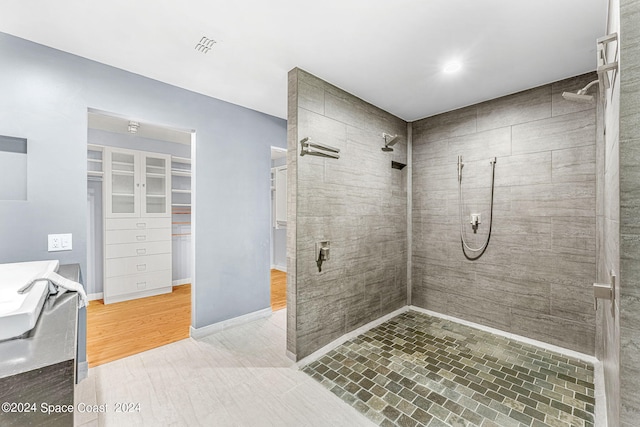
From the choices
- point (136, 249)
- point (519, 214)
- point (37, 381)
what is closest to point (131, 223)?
point (136, 249)

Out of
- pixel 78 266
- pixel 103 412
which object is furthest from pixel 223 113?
pixel 103 412

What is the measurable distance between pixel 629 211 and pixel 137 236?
4.97 meters

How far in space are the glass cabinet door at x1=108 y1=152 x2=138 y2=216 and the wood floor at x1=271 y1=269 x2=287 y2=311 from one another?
2443 millimetres

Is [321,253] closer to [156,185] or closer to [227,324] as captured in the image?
[227,324]

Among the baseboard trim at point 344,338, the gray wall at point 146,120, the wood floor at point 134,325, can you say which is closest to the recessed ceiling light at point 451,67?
the gray wall at point 146,120

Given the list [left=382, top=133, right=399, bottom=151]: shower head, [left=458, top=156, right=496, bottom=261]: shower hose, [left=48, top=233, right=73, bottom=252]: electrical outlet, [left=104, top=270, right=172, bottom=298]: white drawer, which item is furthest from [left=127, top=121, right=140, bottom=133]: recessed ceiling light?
[left=458, top=156, right=496, bottom=261]: shower hose

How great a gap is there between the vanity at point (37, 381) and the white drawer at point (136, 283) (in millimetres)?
3597

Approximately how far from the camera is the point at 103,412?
5.74 feet

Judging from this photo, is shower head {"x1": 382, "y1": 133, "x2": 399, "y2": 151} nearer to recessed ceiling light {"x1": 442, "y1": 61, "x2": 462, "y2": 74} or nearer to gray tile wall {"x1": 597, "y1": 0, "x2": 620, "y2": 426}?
recessed ceiling light {"x1": 442, "y1": 61, "x2": 462, "y2": 74}

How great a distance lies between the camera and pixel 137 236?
4.14 metres

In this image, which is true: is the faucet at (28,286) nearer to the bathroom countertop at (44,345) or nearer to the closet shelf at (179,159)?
the bathroom countertop at (44,345)

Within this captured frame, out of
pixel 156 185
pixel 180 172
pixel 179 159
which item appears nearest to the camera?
pixel 156 185

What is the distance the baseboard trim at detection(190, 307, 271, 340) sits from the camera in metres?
2.79

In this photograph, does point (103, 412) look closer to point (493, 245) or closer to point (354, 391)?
point (354, 391)
